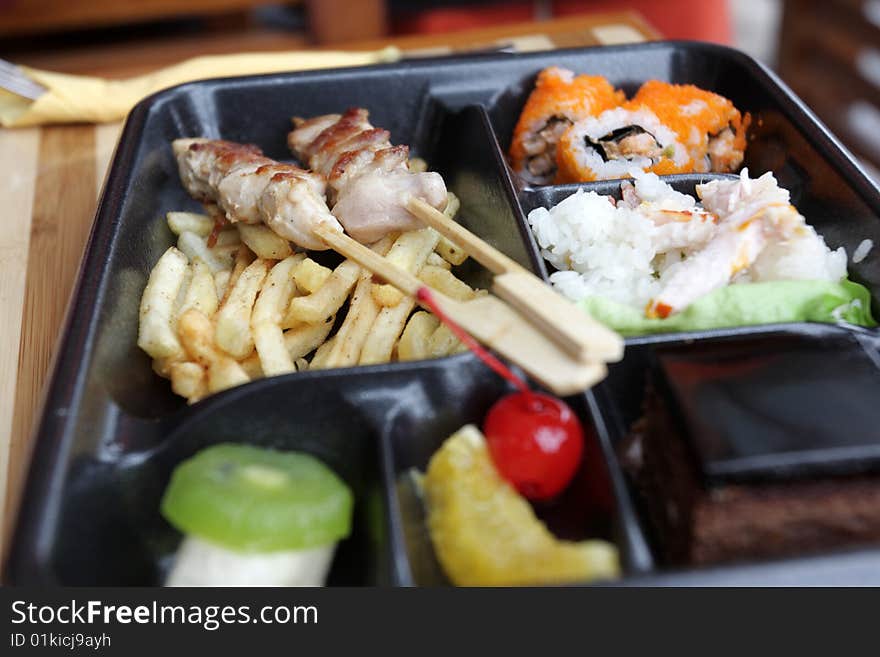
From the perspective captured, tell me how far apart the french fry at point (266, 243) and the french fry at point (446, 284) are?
35cm

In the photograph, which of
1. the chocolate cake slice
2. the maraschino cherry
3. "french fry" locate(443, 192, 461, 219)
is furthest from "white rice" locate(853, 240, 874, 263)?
"french fry" locate(443, 192, 461, 219)

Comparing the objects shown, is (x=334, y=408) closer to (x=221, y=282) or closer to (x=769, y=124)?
(x=221, y=282)

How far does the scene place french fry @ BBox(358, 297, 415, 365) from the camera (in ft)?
5.76

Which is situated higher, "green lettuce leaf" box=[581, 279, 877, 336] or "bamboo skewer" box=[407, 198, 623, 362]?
"bamboo skewer" box=[407, 198, 623, 362]

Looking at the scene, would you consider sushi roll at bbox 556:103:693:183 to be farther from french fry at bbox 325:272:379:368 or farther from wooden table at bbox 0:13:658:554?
wooden table at bbox 0:13:658:554

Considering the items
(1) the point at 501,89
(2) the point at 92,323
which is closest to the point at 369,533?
(2) the point at 92,323

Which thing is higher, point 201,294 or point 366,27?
point 201,294

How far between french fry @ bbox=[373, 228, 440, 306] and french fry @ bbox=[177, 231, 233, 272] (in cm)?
44

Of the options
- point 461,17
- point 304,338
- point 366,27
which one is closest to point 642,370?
point 304,338

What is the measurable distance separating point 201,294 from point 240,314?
15 centimetres

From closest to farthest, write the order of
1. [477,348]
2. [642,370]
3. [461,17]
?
[477,348], [642,370], [461,17]

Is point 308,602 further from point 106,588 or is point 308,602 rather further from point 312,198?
point 312,198

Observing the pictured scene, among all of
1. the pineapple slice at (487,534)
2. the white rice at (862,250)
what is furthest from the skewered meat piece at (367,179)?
the white rice at (862,250)

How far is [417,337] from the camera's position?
5.81 feet
